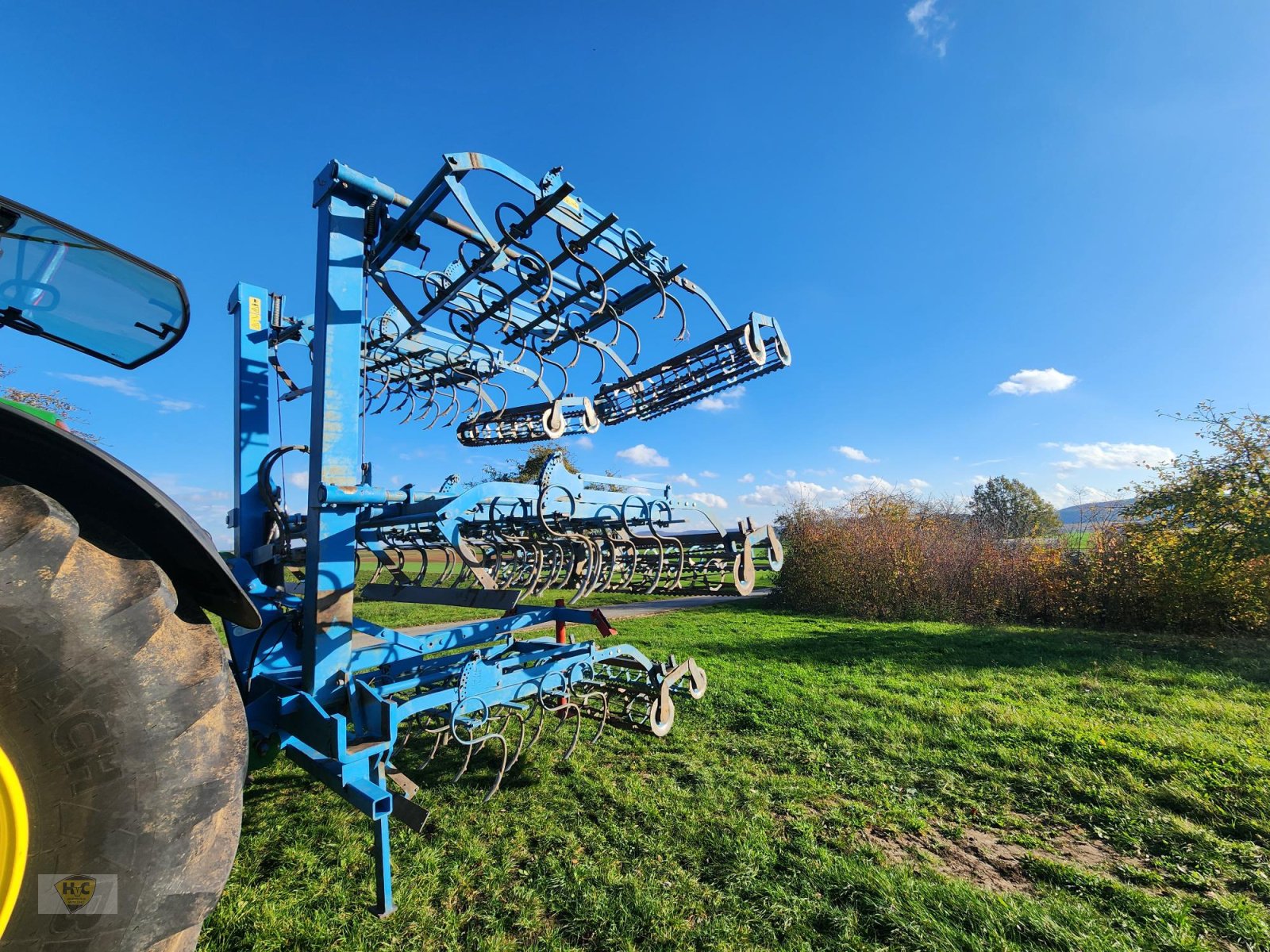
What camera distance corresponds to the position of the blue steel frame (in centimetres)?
254

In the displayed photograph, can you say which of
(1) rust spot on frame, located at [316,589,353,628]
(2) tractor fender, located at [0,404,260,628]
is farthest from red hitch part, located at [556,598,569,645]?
(2) tractor fender, located at [0,404,260,628]

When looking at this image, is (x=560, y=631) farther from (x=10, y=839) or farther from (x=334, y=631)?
(x=10, y=839)

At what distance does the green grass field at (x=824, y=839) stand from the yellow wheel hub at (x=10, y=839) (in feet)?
5.00

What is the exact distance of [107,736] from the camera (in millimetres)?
1240

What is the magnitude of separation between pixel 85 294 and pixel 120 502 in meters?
1.03

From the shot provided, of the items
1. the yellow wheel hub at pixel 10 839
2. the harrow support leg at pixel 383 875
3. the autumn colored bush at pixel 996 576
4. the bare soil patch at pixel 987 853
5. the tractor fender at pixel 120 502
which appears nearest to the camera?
the yellow wheel hub at pixel 10 839

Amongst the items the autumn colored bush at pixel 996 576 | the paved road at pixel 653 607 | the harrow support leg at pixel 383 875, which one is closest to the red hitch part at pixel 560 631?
the harrow support leg at pixel 383 875

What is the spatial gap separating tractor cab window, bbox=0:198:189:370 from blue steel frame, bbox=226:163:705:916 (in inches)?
31.4

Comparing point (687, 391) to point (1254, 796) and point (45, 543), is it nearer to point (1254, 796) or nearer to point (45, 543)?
point (45, 543)

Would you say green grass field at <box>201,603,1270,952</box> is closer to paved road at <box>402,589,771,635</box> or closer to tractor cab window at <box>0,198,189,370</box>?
tractor cab window at <box>0,198,189,370</box>

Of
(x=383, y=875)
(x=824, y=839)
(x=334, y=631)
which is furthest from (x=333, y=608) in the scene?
(x=824, y=839)

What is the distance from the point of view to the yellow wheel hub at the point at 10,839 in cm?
112

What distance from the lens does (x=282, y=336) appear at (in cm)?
422

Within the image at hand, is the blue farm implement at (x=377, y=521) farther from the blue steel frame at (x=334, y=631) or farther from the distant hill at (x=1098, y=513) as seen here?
the distant hill at (x=1098, y=513)
